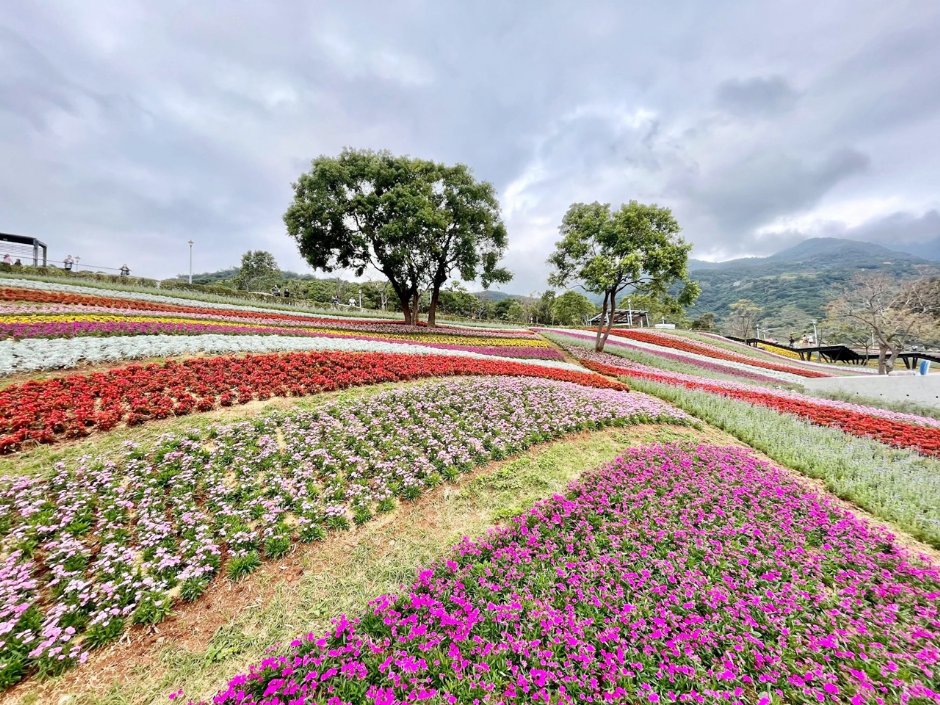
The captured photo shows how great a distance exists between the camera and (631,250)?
65.5ft

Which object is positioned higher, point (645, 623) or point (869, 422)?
point (869, 422)

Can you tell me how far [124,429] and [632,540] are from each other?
8.77 metres

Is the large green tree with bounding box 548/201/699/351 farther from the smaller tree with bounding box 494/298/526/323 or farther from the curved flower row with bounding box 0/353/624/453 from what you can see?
the smaller tree with bounding box 494/298/526/323

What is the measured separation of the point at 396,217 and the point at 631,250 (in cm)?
1562

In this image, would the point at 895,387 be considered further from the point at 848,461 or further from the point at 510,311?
the point at 510,311

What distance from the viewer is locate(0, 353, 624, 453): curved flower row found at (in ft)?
20.2

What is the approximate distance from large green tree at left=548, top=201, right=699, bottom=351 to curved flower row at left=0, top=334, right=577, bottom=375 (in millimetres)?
11172

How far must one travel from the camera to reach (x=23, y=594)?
3639 mm

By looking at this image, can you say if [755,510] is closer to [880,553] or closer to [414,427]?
[880,553]

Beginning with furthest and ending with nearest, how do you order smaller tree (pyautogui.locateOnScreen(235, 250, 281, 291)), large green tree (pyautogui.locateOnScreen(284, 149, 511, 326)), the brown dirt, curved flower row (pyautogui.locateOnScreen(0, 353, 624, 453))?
smaller tree (pyautogui.locateOnScreen(235, 250, 281, 291)) < large green tree (pyautogui.locateOnScreen(284, 149, 511, 326)) < curved flower row (pyautogui.locateOnScreen(0, 353, 624, 453)) < the brown dirt

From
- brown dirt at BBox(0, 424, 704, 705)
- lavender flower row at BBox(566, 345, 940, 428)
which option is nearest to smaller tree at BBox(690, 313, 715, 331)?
lavender flower row at BBox(566, 345, 940, 428)

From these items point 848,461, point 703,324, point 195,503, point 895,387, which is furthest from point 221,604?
point 703,324

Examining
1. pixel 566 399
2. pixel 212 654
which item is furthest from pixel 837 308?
pixel 212 654

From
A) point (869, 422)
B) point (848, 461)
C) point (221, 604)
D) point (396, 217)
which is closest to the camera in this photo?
point (221, 604)
